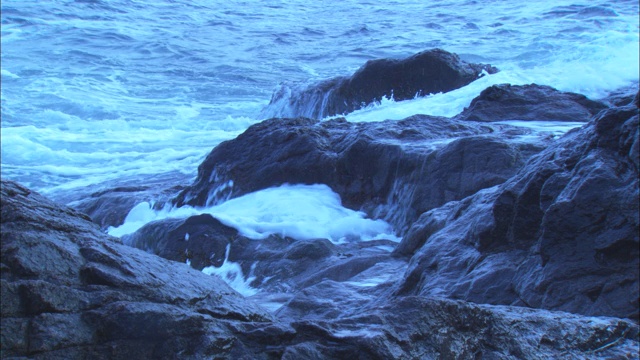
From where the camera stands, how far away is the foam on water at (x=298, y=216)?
16.8 feet

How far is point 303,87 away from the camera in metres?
11.6

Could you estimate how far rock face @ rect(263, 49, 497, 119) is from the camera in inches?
400

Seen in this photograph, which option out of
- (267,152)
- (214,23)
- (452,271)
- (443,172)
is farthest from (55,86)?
(452,271)

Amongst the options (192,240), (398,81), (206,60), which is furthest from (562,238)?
(206,60)

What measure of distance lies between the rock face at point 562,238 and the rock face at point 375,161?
149cm

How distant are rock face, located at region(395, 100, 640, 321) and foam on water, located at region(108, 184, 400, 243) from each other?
1824mm

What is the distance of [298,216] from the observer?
5.34 metres

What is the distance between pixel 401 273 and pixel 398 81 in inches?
266

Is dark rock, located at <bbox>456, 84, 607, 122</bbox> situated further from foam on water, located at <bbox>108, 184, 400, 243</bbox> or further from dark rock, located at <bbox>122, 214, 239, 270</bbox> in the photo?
dark rock, located at <bbox>122, 214, 239, 270</bbox>

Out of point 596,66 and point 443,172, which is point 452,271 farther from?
point 596,66

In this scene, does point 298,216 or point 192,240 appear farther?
point 298,216

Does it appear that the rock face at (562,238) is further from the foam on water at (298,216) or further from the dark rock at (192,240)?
the dark rock at (192,240)

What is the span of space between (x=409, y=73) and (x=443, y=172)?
5.48m

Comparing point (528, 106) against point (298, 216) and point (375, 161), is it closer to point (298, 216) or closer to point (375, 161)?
point (375, 161)
